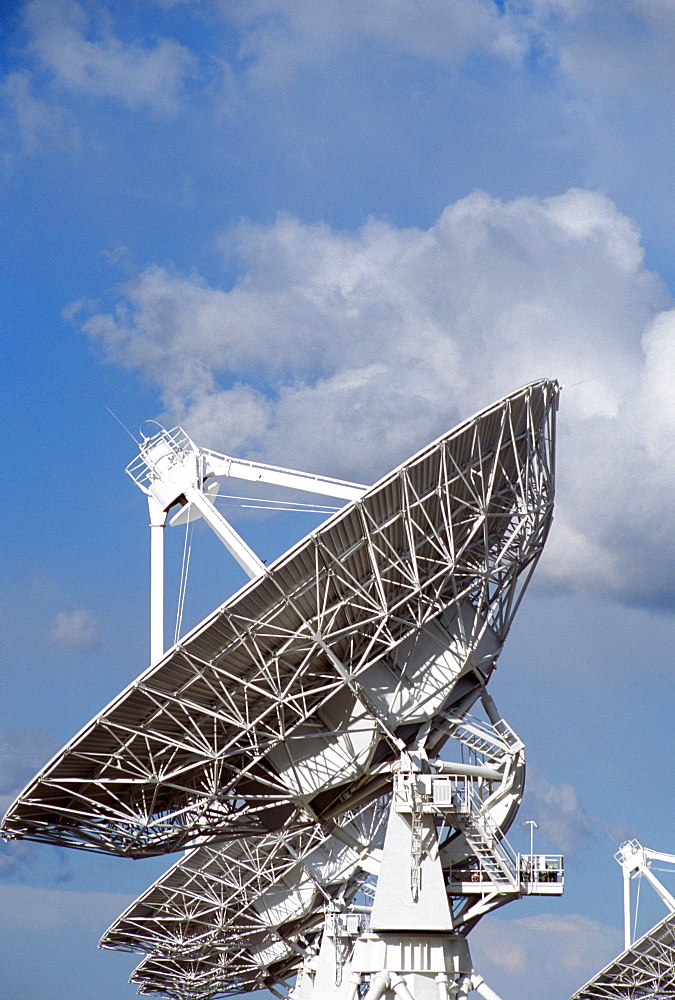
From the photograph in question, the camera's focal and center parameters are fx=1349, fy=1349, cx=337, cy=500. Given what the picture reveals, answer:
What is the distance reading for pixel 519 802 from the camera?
31.2 meters

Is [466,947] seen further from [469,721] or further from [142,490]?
[142,490]

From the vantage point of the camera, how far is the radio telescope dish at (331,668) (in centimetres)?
2703

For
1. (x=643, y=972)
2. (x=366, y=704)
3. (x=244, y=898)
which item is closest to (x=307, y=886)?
(x=244, y=898)

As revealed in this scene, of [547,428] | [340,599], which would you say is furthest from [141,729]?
[547,428]

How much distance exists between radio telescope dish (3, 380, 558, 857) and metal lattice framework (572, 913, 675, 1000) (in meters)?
22.0

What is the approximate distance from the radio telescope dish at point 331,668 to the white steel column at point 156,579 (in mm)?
2049

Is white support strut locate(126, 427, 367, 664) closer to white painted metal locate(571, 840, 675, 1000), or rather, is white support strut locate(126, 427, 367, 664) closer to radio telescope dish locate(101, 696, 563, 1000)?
radio telescope dish locate(101, 696, 563, 1000)

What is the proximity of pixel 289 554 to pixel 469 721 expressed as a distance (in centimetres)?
789

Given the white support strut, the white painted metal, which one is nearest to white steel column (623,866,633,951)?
the white painted metal

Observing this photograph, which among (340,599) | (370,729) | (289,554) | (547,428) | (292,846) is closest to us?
(289,554)

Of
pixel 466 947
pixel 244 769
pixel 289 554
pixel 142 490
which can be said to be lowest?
pixel 466 947

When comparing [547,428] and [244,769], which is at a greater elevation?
[547,428]

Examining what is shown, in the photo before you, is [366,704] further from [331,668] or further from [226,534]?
[226,534]

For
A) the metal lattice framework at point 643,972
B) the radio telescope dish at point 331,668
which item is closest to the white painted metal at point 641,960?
the metal lattice framework at point 643,972
